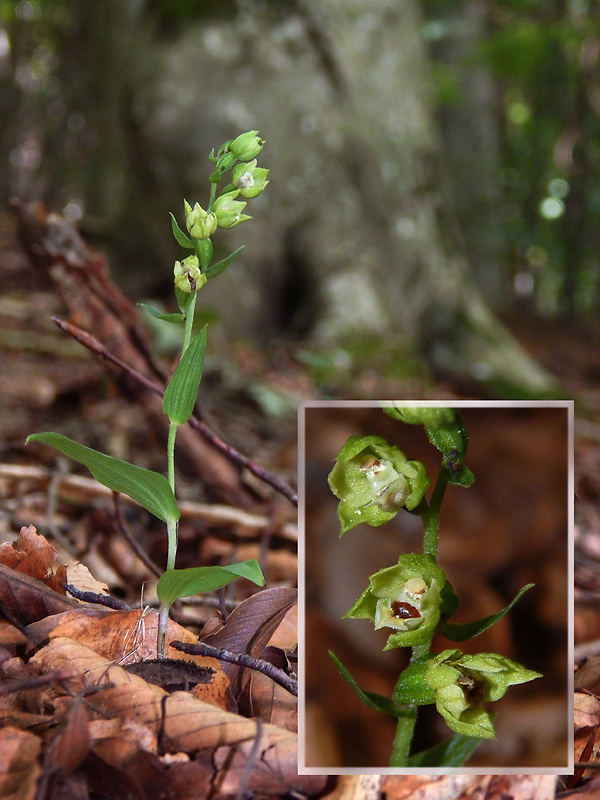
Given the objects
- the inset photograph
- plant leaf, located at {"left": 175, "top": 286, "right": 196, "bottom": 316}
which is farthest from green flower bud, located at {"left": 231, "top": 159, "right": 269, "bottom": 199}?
the inset photograph

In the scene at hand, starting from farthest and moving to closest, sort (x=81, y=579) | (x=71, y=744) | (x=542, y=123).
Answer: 1. (x=542, y=123)
2. (x=81, y=579)
3. (x=71, y=744)

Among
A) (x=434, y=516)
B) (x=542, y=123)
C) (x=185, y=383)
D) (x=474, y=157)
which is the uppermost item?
(x=542, y=123)

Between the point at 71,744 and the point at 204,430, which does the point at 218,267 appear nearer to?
the point at 204,430

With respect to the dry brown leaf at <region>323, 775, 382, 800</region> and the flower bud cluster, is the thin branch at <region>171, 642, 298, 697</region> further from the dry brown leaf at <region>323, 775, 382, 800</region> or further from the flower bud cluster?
the flower bud cluster

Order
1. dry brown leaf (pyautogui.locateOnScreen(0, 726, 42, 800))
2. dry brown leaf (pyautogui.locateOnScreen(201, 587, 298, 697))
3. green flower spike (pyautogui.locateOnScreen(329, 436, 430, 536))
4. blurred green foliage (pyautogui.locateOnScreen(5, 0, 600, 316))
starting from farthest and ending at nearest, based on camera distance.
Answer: blurred green foliage (pyautogui.locateOnScreen(5, 0, 600, 316)) < dry brown leaf (pyautogui.locateOnScreen(201, 587, 298, 697)) < green flower spike (pyautogui.locateOnScreen(329, 436, 430, 536)) < dry brown leaf (pyautogui.locateOnScreen(0, 726, 42, 800))

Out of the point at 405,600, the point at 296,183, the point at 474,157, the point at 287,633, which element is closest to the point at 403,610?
the point at 405,600

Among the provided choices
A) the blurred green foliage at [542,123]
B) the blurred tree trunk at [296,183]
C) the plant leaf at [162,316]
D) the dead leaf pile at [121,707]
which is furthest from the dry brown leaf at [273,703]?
the blurred green foliage at [542,123]

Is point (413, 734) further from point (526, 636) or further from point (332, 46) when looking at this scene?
point (332, 46)
